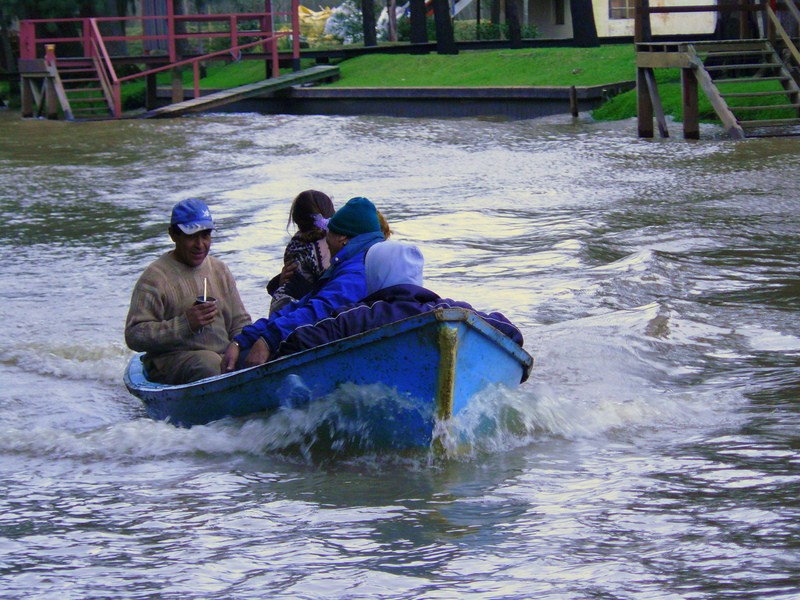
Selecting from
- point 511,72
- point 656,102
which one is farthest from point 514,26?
point 656,102

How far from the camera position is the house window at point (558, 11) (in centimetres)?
4541

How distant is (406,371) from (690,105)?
15.4m

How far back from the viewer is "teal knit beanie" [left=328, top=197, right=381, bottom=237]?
21.1ft

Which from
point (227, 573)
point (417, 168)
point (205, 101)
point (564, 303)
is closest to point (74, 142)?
point (205, 101)

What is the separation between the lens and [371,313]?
6047 mm

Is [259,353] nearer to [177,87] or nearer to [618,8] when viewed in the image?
[177,87]

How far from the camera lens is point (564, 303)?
33.5 feet

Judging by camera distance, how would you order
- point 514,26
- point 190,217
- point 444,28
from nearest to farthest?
point 190,217
point 444,28
point 514,26

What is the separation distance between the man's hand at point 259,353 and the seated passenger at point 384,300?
1.07 ft

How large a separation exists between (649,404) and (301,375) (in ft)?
7.08

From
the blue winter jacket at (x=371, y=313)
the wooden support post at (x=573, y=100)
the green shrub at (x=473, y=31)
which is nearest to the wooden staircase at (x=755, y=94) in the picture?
the wooden support post at (x=573, y=100)

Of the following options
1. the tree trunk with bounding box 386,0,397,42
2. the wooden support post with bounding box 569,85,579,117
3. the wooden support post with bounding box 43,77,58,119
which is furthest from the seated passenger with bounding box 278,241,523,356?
the tree trunk with bounding box 386,0,397,42

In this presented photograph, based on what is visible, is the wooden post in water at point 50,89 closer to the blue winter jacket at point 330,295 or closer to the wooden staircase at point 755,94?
the wooden staircase at point 755,94

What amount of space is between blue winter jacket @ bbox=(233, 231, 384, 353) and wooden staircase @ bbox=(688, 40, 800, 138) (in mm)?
14240
